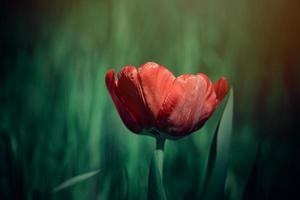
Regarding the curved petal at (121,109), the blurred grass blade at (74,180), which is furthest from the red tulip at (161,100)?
the blurred grass blade at (74,180)

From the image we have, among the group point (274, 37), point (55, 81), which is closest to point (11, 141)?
point (55, 81)

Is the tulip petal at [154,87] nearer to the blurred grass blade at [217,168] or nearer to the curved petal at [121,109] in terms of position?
the curved petal at [121,109]

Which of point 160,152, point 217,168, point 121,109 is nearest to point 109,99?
point 121,109

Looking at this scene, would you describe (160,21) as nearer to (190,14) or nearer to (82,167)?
(190,14)

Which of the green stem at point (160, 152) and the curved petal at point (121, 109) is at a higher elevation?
the curved petal at point (121, 109)

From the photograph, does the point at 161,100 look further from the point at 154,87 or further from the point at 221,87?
the point at 221,87

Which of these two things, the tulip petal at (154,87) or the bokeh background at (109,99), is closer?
the tulip petal at (154,87)
